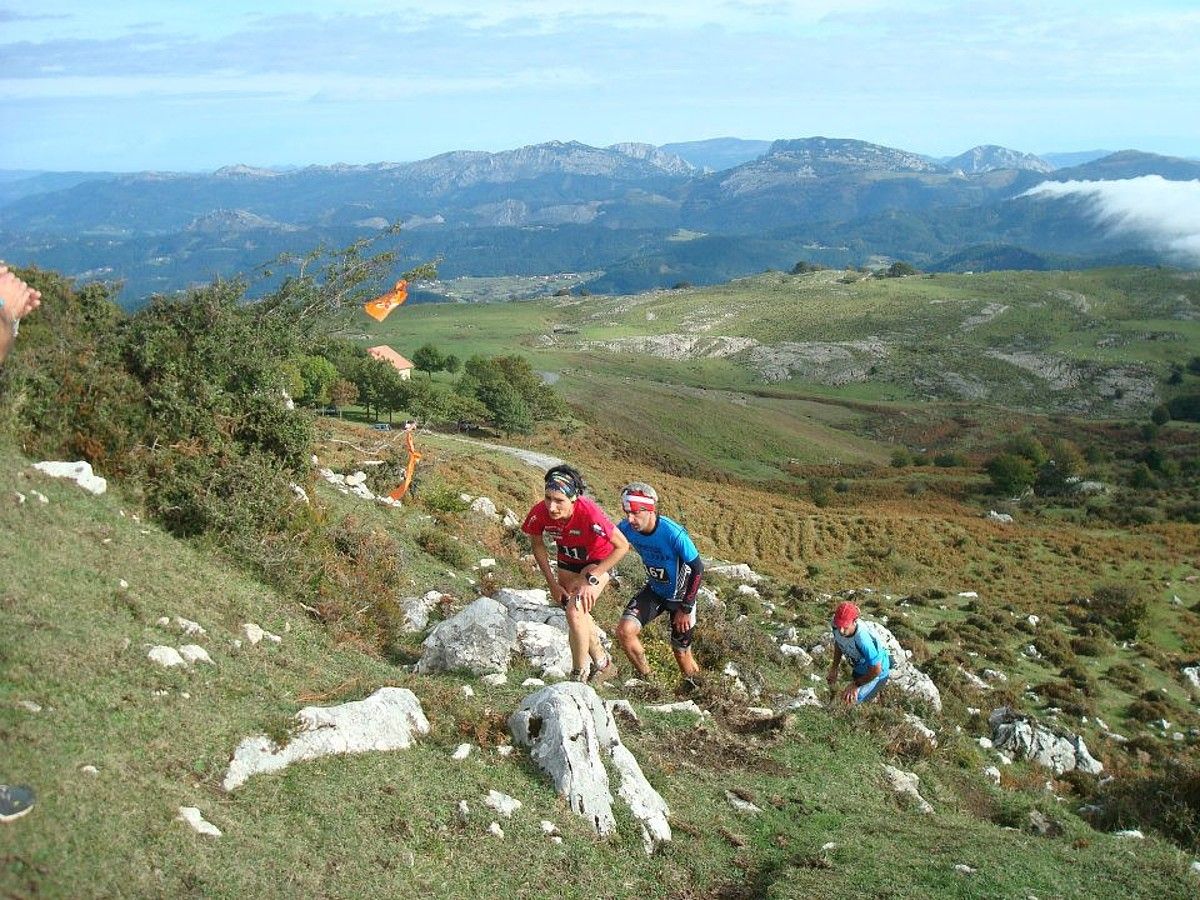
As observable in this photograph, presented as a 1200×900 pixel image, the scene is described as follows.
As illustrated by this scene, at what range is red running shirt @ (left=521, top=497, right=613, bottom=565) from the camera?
31.1ft

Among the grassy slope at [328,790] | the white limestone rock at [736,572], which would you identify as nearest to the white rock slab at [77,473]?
the grassy slope at [328,790]

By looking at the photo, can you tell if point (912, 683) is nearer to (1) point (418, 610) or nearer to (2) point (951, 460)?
(1) point (418, 610)

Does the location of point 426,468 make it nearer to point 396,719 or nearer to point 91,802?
point 396,719

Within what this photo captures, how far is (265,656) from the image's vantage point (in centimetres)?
905

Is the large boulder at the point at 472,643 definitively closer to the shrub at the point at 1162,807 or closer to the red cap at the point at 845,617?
the red cap at the point at 845,617

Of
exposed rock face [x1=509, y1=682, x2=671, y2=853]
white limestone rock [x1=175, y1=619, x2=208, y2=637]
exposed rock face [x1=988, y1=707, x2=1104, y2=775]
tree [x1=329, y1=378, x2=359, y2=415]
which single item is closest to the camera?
exposed rock face [x1=509, y1=682, x2=671, y2=853]

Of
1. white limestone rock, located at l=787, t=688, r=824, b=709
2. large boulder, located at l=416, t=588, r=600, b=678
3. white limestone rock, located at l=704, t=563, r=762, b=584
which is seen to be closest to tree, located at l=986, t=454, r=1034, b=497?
white limestone rock, located at l=704, t=563, r=762, b=584

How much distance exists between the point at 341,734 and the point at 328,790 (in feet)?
2.36

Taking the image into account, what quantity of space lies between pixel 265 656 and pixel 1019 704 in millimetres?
16309

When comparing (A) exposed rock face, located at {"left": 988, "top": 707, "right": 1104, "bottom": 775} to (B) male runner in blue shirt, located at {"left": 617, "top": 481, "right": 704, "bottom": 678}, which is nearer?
(B) male runner in blue shirt, located at {"left": 617, "top": 481, "right": 704, "bottom": 678}

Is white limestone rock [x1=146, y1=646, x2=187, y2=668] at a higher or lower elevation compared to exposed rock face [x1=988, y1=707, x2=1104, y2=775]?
higher

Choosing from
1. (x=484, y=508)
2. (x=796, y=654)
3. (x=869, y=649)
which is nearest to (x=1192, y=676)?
(x=796, y=654)

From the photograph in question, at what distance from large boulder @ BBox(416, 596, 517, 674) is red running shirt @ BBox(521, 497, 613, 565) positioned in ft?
5.62

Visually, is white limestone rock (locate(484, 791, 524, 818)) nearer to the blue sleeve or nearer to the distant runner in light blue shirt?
the distant runner in light blue shirt
